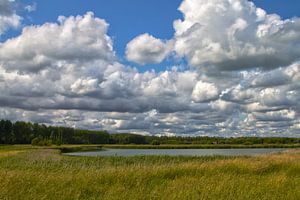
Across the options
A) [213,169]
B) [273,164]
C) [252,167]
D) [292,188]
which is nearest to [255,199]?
[292,188]

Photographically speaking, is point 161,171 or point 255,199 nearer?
point 255,199

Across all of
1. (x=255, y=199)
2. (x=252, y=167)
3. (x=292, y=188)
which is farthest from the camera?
(x=252, y=167)

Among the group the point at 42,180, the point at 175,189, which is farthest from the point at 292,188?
the point at 42,180

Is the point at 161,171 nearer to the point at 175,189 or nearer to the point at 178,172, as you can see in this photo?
the point at 178,172

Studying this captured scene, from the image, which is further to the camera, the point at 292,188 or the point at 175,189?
the point at 292,188

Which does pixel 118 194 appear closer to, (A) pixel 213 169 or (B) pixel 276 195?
(B) pixel 276 195

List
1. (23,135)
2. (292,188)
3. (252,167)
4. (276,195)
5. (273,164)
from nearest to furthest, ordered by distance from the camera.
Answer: (276,195) → (292,188) → (252,167) → (273,164) → (23,135)

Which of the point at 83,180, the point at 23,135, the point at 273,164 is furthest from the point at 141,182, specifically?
the point at 23,135

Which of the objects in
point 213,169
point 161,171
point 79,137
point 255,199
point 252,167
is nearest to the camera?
point 255,199

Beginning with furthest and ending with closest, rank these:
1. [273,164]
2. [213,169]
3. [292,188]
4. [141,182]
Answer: [273,164] < [213,169] < [141,182] < [292,188]

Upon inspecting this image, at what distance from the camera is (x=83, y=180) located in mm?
10859

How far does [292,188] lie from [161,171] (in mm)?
4288

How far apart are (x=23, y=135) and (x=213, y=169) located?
5213 inches

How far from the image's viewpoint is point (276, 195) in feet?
31.3
